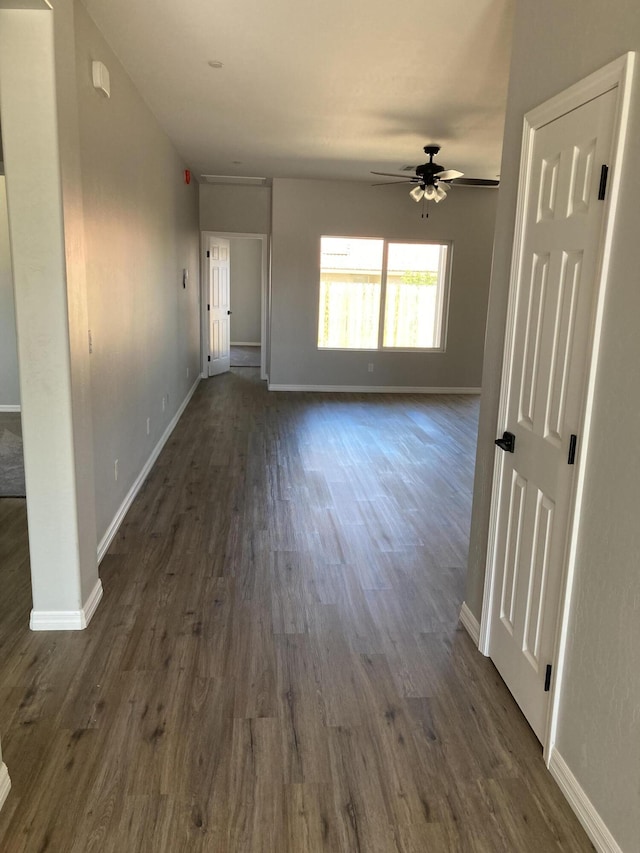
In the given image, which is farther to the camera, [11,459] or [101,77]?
[11,459]

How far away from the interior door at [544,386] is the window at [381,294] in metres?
6.31

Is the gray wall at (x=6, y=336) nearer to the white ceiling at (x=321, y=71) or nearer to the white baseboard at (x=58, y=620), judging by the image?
the white ceiling at (x=321, y=71)

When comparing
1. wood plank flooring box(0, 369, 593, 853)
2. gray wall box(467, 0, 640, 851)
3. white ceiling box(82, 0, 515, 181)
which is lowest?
A: wood plank flooring box(0, 369, 593, 853)

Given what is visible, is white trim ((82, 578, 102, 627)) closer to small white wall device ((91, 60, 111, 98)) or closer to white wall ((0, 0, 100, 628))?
white wall ((0, 0, 100, 628))

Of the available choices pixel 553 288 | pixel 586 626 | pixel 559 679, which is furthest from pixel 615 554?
pixel 553 288

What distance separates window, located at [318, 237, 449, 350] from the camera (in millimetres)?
8398

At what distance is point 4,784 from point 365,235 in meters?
7.61

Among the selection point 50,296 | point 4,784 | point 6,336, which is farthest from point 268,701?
point 6,336

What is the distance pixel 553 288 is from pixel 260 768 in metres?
1.85

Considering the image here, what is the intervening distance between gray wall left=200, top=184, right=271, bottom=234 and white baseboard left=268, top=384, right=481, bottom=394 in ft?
7.57

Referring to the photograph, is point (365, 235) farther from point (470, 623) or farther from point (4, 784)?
point (4, 784)

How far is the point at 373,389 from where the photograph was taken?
8719 millimetres

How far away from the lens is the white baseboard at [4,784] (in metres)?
1.77

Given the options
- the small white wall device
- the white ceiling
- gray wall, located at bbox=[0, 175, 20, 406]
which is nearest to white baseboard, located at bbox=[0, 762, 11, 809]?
the small white wall device
